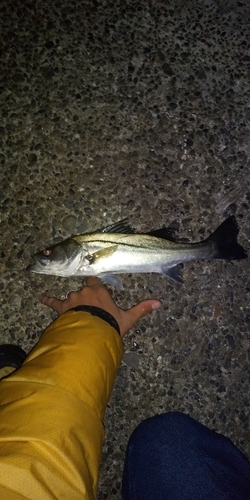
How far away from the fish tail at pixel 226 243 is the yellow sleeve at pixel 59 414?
843 millimetres

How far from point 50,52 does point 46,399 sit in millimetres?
2322

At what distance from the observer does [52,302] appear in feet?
8.01

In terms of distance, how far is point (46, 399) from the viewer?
5.18 feet

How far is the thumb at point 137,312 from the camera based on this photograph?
2388mm

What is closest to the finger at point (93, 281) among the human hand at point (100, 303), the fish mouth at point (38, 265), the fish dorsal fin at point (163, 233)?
the human hand at point (100, 303)

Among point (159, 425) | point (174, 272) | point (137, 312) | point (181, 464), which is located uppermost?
point (174, 272)

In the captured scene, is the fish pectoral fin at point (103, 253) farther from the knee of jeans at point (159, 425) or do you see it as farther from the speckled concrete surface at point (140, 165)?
the knee of jeans at point (159, 425)

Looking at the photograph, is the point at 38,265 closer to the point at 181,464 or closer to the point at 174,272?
the point at 174,272

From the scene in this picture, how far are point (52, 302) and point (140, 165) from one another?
110 centimetres

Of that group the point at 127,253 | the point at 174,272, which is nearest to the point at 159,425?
the point at 174,272

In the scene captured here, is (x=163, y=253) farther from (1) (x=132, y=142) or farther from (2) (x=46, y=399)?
(2) (x=46, y=399)

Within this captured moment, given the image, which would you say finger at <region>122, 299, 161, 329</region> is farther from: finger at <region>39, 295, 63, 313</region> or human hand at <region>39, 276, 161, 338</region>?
finger at <region>39, 295, 63, 313</region>

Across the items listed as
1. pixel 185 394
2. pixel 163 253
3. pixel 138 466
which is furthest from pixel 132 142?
pixel 138 466

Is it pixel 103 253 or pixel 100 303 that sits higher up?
pixel 103 253
